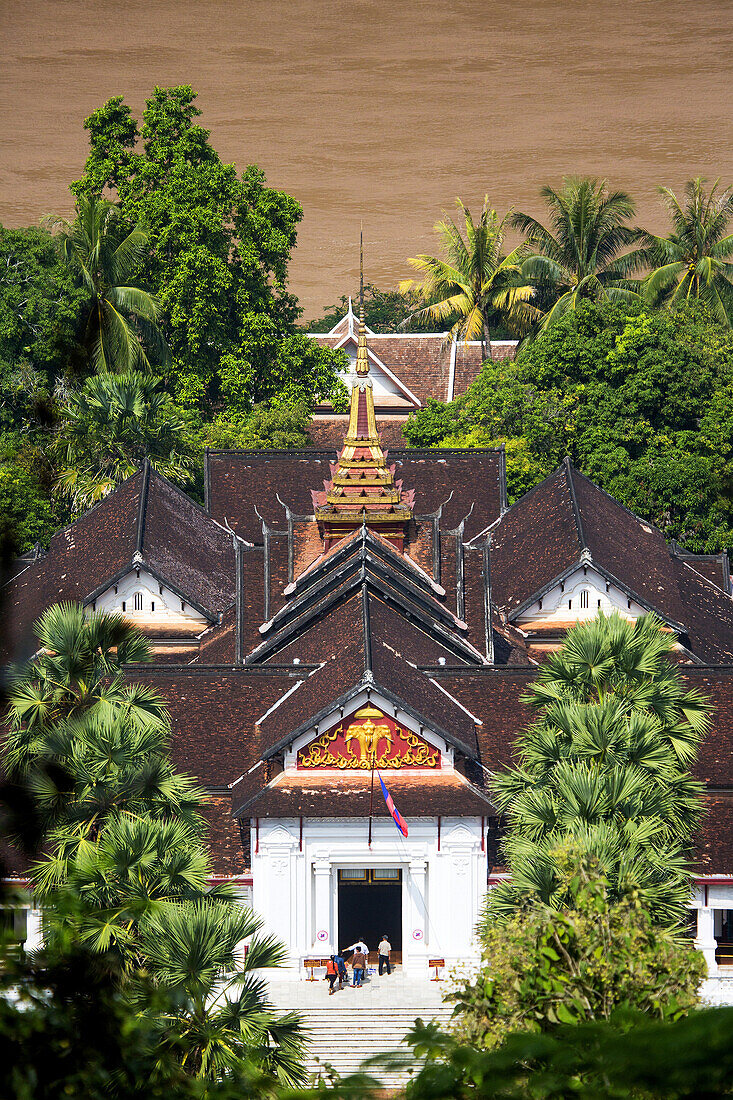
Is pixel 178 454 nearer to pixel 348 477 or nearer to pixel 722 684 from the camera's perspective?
pixel 348 477

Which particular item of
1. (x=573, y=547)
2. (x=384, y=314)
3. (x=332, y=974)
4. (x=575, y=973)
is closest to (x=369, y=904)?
(x=332, y=974)

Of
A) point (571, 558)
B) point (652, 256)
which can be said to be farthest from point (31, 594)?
point (652, 256)

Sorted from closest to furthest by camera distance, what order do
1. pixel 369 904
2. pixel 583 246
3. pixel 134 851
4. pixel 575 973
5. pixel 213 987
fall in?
1. pixel 575 973
2. pixel 213 987
3. pixel 134 851
4. pixel 369 904
5. pixel 583 246

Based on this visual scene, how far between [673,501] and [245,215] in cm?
2224

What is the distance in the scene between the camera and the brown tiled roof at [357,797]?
30.8 metres

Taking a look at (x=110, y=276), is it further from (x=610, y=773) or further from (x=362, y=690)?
(x=610, y=773)

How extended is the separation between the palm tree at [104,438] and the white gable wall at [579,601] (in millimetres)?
14255

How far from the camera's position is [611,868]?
76.9 ft

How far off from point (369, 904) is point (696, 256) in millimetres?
42741

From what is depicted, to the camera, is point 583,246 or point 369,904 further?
point 583,246

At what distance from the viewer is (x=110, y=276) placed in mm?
59781

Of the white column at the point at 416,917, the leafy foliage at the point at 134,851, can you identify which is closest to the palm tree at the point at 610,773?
the white column at the point at 416,917

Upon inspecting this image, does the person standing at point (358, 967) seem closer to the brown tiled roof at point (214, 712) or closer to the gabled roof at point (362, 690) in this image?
the gabled roof at point (362, 690)

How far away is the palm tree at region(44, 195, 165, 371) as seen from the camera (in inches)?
2275
